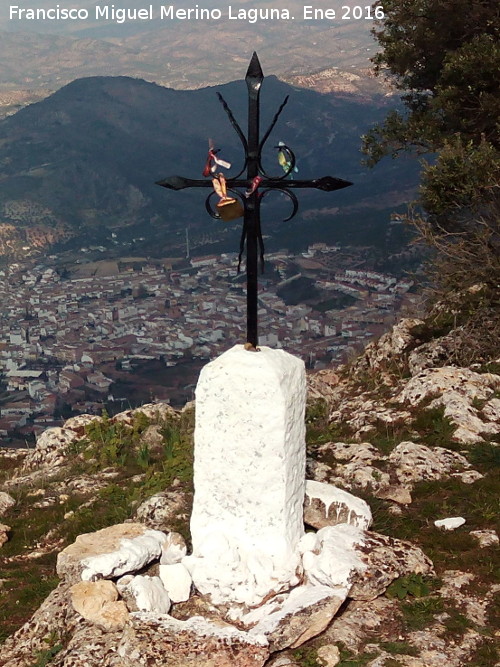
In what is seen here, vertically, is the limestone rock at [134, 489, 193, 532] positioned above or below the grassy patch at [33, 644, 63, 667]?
above

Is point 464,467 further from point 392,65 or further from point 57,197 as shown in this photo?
point 57,197

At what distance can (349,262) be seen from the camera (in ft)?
310

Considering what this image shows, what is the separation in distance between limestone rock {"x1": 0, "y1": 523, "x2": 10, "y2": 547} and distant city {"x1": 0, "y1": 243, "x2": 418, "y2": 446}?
34781 millimetres

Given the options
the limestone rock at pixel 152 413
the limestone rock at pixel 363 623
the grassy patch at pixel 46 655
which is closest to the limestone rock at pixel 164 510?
the grassy patch at pixel 46 655

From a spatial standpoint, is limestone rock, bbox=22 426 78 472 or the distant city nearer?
limestone rock, bbox=22 426 78 472

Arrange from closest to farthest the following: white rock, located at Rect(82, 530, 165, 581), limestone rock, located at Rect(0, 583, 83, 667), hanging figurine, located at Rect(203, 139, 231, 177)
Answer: limestone rock, located at Rect(0, 583, 83, 667)
hanging figurine, located at Rect(203, 139, 231, 177)
white rock, located at Rect(82, 530, 165, 581)

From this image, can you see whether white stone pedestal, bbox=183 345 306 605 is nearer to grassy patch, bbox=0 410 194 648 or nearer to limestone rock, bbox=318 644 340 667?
limestone rock, bbox=318 644 340 667


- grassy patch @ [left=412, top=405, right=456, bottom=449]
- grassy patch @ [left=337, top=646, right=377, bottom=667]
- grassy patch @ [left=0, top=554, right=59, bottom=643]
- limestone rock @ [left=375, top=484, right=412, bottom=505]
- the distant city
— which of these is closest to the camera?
grassy patch @ [left=337, top=646, right=377, bottom=667]

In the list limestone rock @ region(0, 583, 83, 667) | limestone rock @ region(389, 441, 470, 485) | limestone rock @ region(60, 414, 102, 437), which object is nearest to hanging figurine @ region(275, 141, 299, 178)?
limestone rock @ region(0, 583, 83, 667)

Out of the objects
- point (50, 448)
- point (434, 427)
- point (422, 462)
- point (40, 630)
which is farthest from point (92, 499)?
point (434, 427)

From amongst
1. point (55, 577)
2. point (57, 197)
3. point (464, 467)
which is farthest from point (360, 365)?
point (57, 197)

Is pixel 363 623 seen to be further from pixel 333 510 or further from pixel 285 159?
pixel 285 159

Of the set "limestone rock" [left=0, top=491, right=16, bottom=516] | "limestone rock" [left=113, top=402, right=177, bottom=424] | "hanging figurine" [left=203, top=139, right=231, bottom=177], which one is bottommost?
"limestone rock" [left=0, top=491, right=16, bottom=516]

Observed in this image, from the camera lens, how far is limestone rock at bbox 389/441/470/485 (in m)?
8.46
